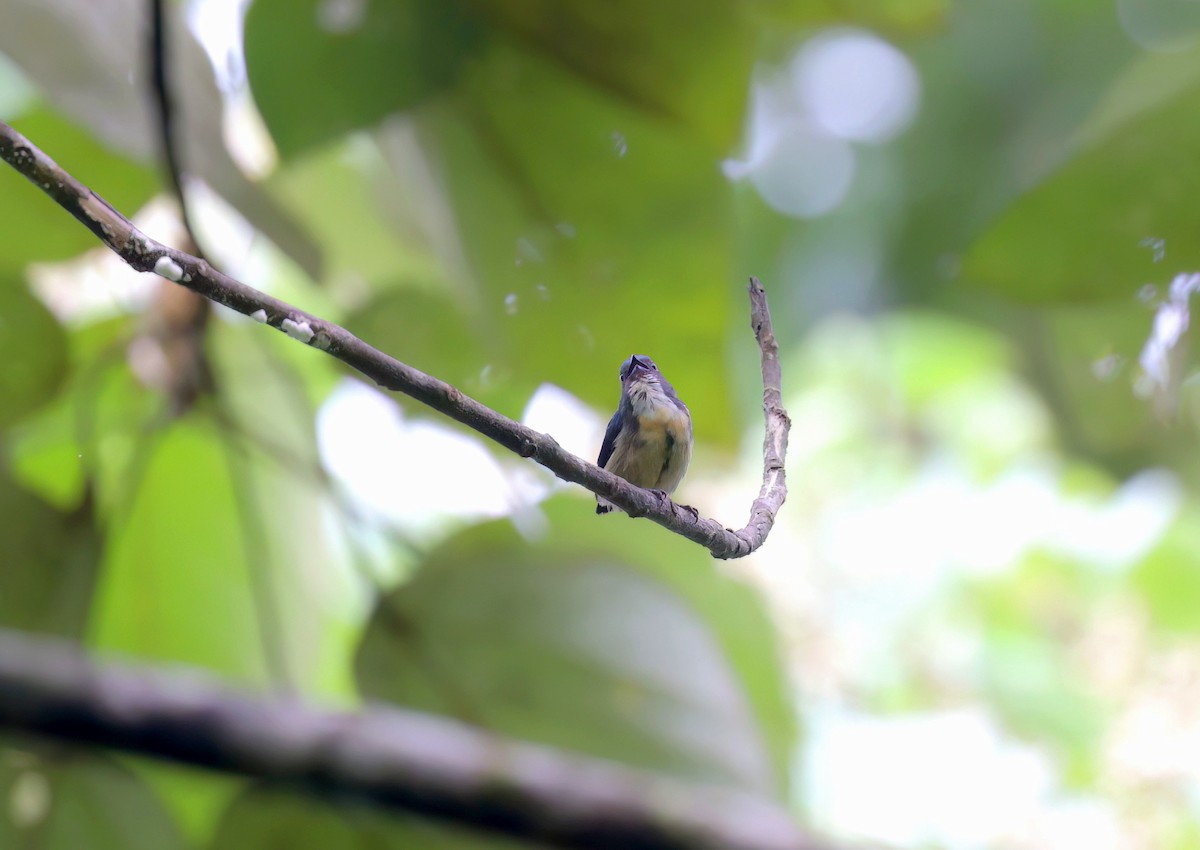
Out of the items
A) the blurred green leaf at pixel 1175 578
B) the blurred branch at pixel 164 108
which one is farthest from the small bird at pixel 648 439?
the blurred green leaf at pixel 1175 578

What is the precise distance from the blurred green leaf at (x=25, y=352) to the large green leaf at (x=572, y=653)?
265mm

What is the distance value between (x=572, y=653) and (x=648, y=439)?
467 mm

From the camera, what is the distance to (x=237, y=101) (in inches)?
27.8

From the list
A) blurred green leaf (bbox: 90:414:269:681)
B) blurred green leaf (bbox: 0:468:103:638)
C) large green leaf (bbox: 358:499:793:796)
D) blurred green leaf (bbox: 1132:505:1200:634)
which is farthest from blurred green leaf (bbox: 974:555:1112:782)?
blurred green leaf (bbox: 0:468:103:638)

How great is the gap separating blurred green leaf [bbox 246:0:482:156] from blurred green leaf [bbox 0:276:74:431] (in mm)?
180

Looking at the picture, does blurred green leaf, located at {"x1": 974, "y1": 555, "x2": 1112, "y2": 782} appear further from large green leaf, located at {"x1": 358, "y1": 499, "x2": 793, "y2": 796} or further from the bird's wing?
the bird's wing

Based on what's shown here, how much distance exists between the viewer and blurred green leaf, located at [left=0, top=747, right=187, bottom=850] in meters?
0.71

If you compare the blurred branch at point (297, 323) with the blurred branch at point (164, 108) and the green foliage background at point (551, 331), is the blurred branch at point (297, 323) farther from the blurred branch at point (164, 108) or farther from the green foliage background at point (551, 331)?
the blurred branch at point (164, 108)

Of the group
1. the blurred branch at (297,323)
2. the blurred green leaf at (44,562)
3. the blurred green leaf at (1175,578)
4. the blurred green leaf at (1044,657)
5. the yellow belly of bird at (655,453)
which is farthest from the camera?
the blurred green leaf at (1044,657)

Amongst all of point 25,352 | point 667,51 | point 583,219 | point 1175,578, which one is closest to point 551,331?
point 583,219

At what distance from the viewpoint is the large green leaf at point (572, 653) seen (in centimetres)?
74

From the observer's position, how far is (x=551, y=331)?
1.86ft

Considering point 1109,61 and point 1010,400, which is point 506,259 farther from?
point 1010,400

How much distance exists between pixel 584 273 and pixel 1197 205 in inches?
12.3
